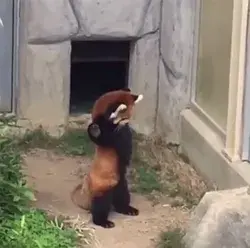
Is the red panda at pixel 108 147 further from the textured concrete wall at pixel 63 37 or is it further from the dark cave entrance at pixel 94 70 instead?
the dark cave entrance at pixel 94 70

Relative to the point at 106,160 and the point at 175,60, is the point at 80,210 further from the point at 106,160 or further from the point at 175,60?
the point at 175,60

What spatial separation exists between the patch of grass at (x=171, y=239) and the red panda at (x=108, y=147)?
0.21 metres

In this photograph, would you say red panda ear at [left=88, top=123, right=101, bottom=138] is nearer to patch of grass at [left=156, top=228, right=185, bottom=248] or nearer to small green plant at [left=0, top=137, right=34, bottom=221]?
small green plant at [left=0, top=137, right=34, bottom=221]

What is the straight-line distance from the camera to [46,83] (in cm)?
439

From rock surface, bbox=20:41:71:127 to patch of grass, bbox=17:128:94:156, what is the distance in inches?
3.2

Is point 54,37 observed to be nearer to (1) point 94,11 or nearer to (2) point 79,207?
(1) point 94,11

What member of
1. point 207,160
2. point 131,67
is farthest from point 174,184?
point 131,67

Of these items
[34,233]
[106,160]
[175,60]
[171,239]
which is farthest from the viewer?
[175,60]

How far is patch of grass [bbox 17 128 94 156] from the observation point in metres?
4.23

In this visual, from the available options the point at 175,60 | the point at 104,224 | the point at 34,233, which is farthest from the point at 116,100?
the point at 175,60

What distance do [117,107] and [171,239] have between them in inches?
18.8

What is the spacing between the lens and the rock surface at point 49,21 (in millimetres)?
4293

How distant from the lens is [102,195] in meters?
3.35

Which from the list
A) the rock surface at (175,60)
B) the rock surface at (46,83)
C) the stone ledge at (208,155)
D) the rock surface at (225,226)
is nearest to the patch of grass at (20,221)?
the rock surface at (225,226)
